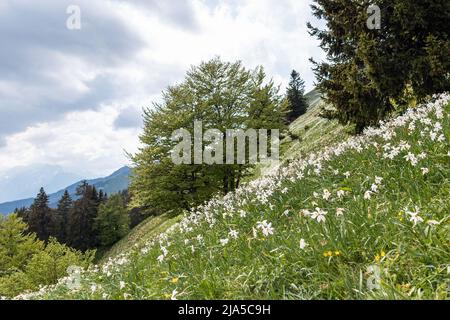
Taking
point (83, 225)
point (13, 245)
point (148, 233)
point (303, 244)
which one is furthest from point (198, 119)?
point (83, 225)

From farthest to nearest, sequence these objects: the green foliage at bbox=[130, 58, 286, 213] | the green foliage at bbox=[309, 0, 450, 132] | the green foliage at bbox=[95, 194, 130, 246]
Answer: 1. the green foliage at bbox=[95, 194, 130, 246]
2. the green foliage at bbox=[130, 58, 286, 213]
3. the green foliage at bbox=[309, 0, 450, 132]

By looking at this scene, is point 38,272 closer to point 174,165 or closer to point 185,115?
point 174,165

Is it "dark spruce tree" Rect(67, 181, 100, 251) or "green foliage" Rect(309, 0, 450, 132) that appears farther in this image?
"dark spruce tree" Rect(67, 181, 100, 251)

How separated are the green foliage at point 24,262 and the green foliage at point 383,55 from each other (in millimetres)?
18515

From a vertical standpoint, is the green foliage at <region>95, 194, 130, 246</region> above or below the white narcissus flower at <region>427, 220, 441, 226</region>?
below

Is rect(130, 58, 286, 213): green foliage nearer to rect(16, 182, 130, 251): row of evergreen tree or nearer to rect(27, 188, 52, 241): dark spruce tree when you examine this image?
rect(16, 182, 130, 251): row of evergreen tree

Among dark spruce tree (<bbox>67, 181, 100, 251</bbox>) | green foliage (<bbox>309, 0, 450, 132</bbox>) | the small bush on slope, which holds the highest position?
green foliage (<bbox>309, 0, 450, 132</bbox>)

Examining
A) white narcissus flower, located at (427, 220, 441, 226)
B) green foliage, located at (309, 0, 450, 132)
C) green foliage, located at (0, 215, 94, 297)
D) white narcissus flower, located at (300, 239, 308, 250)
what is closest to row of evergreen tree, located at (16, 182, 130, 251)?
green foliage, located at (0, 215, 94, 297)

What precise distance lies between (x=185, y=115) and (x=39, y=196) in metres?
74.4

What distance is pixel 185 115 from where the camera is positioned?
20.7 metres

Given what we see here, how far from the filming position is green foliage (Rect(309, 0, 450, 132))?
11.9m

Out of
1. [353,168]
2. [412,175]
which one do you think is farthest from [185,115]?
[412,175]

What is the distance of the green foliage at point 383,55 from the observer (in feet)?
39.0
